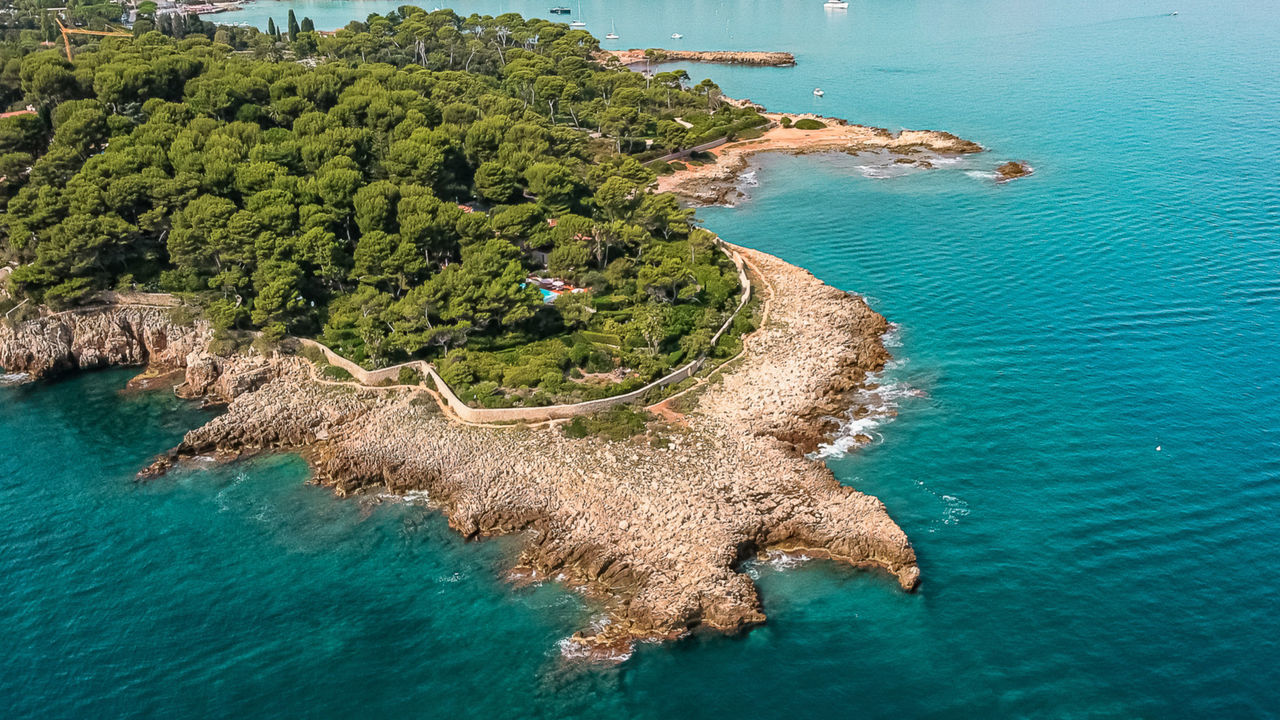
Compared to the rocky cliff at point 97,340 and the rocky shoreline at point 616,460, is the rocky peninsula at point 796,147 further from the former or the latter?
the rocky cliff at point 97,340

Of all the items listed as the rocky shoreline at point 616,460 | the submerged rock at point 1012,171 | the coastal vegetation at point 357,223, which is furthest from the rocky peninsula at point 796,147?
the rocky shoreline at point 616,460

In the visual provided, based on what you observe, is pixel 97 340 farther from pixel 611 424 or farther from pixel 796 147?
pixel 796 147

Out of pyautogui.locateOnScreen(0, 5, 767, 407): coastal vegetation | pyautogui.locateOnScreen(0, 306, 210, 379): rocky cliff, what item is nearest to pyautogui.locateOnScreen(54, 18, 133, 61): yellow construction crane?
pyautogui.locateOnScreen(0, 5, 767, 407): coastal vegetation

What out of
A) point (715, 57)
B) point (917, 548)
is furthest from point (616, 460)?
point (715, 57)

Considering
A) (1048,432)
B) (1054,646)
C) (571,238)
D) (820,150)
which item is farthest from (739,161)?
(1054,646)

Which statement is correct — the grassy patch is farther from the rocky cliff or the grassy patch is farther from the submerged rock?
the submerged rock
